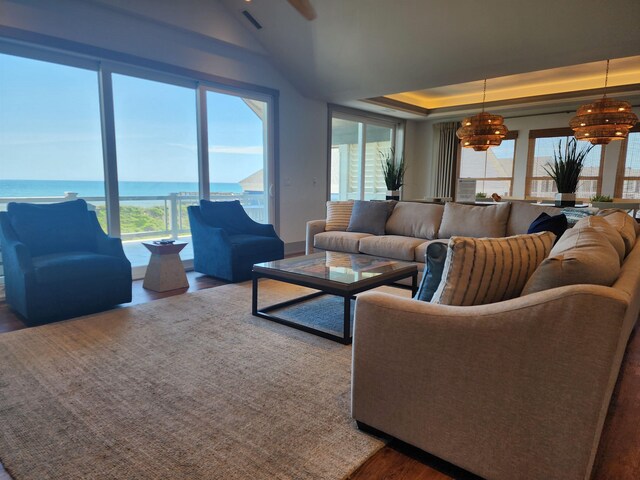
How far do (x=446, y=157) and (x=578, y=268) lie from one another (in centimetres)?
794

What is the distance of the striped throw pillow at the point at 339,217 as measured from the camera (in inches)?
191

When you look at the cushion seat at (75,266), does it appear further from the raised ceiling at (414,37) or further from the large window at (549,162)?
the large window at (549,162)

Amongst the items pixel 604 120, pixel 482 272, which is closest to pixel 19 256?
pixel 482 272

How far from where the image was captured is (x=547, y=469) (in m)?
1.18

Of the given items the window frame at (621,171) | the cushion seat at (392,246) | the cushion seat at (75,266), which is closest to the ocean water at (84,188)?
the cushion seat at (75,266)

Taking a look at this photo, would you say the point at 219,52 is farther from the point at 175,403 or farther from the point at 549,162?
the point at 549,162

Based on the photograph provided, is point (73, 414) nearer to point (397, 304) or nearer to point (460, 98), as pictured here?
point (397, 304)

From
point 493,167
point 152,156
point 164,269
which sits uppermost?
point 493,167

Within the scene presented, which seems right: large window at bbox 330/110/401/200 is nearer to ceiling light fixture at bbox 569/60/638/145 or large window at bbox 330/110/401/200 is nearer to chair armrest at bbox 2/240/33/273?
ceiling light fixture at bbox 569/60/638/145

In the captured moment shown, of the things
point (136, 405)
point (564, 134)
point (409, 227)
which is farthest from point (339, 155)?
point (136, 405)

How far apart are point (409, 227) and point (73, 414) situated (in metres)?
3.57

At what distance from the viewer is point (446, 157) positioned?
866 centimetres

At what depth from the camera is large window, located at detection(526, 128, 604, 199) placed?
691cm

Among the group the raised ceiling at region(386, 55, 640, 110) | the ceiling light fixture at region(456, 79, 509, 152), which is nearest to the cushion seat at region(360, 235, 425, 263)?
the ceiling light fixture at region(456, 79, 509, 152)
